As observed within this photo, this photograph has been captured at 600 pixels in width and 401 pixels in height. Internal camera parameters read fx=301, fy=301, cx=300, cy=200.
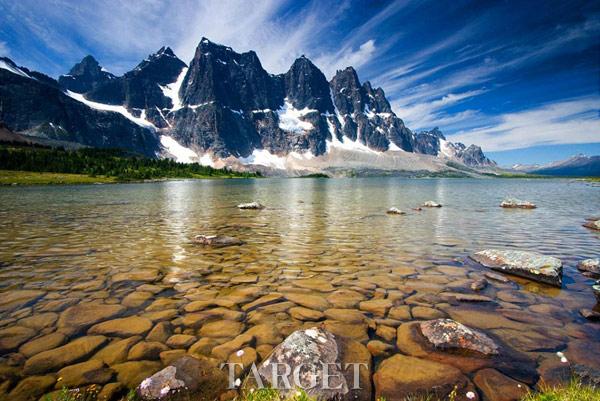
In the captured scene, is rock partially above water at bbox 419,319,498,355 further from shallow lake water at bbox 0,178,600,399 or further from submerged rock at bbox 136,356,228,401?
submerged rock at bbox 136,356,228,401

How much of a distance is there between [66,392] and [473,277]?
1296 cm

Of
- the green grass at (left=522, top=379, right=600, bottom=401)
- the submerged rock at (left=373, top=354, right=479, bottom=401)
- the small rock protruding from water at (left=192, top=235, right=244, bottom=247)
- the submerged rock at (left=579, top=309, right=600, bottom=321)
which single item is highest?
the green grass at (left=522, top=379, right=600, bottom=401)

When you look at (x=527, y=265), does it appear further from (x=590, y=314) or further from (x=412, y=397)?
(x=412, y=397)

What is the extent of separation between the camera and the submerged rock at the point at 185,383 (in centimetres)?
523

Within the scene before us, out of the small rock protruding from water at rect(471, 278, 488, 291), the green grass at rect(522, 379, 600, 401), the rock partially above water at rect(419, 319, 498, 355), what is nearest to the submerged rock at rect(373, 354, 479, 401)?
the rock partially above water at rect(419, 319, 498, 355)

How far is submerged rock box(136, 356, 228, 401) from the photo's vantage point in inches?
206

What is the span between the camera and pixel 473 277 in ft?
39.6

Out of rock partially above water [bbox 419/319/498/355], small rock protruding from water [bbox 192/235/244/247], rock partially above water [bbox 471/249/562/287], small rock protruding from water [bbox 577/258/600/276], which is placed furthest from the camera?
small rock protruding from water [bbox 192/235/244/247]

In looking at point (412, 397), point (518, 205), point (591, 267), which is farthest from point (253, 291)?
point (518, 205)

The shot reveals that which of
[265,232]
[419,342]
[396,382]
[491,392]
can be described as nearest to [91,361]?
[396,382]

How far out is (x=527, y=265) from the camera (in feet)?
39.3

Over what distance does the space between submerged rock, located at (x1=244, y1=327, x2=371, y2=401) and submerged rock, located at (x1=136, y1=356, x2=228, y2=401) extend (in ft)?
2.04

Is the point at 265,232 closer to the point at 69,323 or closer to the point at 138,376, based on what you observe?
the point at 69,323

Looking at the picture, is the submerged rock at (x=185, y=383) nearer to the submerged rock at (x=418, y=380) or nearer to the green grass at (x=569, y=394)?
the submerged rock at (x=418, y=380)
